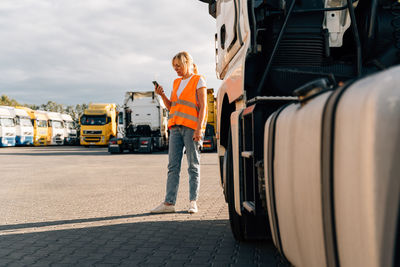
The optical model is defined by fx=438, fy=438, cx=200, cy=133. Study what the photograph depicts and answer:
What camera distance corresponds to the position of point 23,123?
41.7 metres

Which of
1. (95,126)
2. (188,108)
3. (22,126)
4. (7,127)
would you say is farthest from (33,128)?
(188,108)

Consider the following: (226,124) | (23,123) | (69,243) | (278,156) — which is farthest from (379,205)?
(23,123)

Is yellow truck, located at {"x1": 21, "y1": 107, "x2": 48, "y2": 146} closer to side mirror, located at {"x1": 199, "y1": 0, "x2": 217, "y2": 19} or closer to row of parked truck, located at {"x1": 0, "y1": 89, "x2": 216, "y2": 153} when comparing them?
row of parked truck, located at {"x1": 0, "y1": 89, "x2": 216, "y2": 153}

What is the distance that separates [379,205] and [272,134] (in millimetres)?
958

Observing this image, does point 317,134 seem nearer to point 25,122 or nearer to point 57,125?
point 25,122

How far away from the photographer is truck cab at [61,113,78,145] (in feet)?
166

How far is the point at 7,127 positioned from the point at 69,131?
1416 centimetres

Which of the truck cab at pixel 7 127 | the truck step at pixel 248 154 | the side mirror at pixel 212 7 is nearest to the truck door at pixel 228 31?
the side mirror at pixel 212 7

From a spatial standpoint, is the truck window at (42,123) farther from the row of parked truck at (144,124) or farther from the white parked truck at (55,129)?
the row of parked truck at (144,124)

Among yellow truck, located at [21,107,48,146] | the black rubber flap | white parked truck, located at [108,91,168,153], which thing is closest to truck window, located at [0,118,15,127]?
yellow truck, located at [21,107,48,146]

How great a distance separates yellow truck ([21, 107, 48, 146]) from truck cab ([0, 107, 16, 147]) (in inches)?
156

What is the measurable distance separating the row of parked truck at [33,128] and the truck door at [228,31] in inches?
1468

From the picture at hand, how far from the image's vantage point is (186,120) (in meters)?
5.55

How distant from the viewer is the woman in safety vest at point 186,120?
18.2 ft
